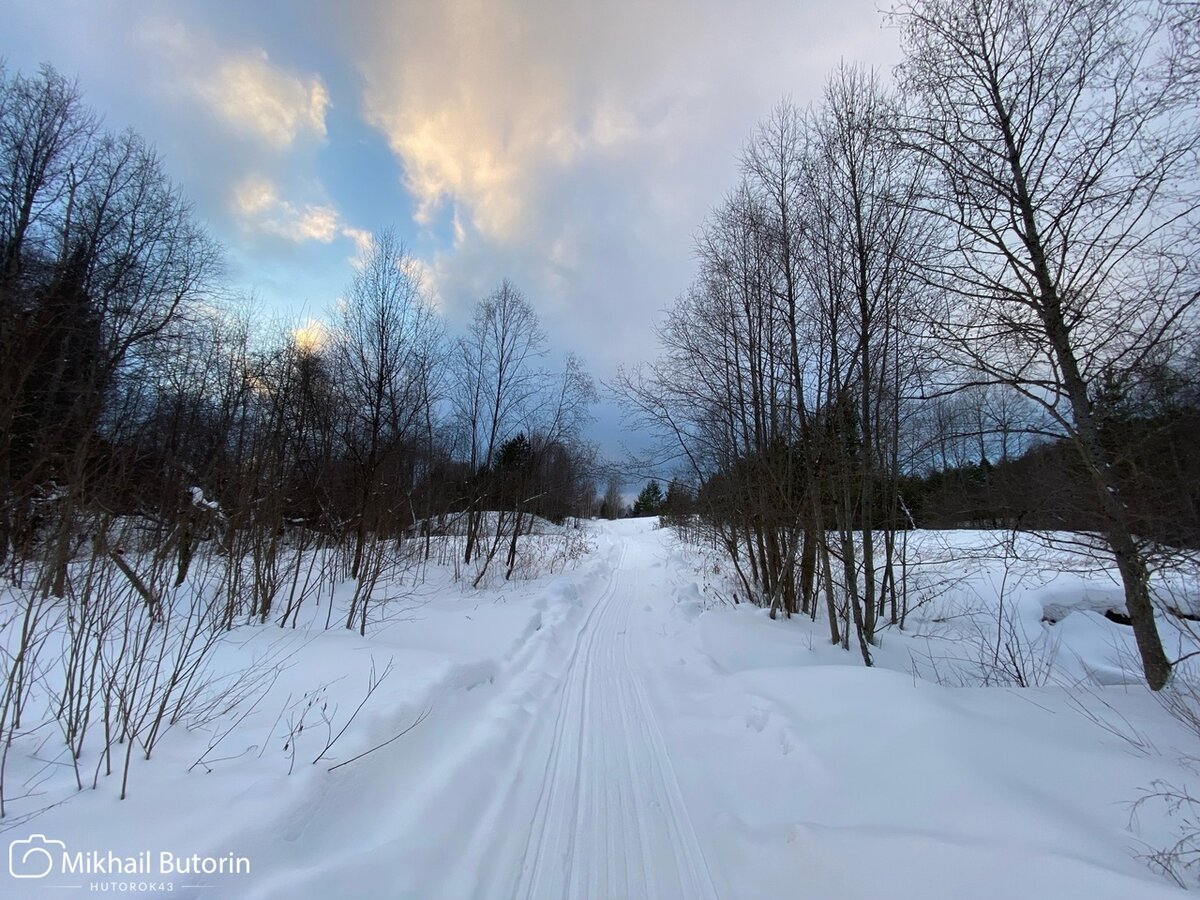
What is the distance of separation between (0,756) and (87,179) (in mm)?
17781

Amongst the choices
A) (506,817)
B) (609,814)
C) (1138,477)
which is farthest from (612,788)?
(1138,477)

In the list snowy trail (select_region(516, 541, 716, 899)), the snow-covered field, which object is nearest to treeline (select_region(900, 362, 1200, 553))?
the snow-covered field

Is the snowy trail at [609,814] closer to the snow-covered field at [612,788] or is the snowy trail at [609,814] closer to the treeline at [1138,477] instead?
the snow-covered field at [612,788]

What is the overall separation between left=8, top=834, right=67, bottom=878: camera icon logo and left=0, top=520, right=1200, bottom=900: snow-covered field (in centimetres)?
2

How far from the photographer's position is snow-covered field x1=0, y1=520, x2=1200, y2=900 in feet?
7.34

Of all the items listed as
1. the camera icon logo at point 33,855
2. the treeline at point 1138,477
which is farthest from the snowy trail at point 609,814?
the treeline at point 1138,477

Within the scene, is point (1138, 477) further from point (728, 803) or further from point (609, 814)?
point (609, 814)

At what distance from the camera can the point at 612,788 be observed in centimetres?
352

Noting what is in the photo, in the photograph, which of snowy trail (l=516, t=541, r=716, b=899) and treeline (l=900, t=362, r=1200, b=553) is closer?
snowy trail (l=516, t=541, r=716, b=899)

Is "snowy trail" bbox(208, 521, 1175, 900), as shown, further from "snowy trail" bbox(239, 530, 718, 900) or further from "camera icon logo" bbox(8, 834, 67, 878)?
"camera icon logo" bbox(8, 834, 67, 878)

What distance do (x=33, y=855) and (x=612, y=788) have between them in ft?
10.5

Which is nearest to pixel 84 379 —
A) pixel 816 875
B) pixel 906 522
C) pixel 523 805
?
pixel 523 805

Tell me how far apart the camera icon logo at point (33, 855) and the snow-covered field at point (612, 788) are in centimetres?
2

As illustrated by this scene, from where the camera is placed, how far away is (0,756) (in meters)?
2.29
